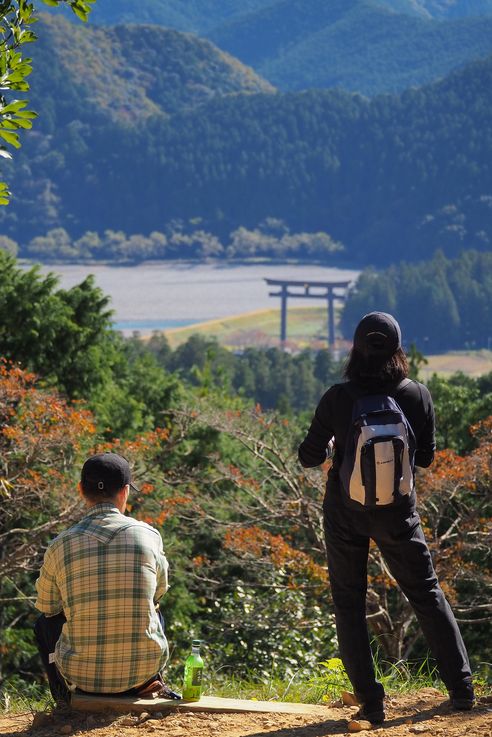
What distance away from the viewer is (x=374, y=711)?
144 inches

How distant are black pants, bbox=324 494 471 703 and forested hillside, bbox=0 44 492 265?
16327 cm

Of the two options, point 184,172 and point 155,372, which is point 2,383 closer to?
point 155,372

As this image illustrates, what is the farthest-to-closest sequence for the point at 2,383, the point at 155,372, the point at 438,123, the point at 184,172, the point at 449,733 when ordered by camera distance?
the point at 184,172, the point at 438,123, the point at 155,372, the point at 2,383, the point at 449,733

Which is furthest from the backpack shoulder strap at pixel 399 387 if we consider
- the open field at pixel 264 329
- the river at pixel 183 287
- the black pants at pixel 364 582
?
the river at pixel 183 287

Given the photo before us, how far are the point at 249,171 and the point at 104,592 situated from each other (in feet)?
574

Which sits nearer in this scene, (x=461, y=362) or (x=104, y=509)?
(x=104, y=509)

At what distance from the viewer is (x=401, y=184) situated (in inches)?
6629

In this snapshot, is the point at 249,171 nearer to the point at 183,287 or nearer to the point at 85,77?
the point at 183,287

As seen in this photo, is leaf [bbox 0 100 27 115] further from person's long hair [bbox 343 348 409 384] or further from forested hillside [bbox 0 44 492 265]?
forested hillside [bbox 0 44 492 265]

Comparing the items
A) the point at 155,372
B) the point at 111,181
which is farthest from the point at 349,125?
the point at 155,372

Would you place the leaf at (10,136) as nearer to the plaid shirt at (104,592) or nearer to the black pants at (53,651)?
the plaid shirt at (104,592)

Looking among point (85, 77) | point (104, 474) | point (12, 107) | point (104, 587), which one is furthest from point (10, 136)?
point (85, 77)

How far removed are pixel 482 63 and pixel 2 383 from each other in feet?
531

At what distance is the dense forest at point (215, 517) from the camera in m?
10.4
